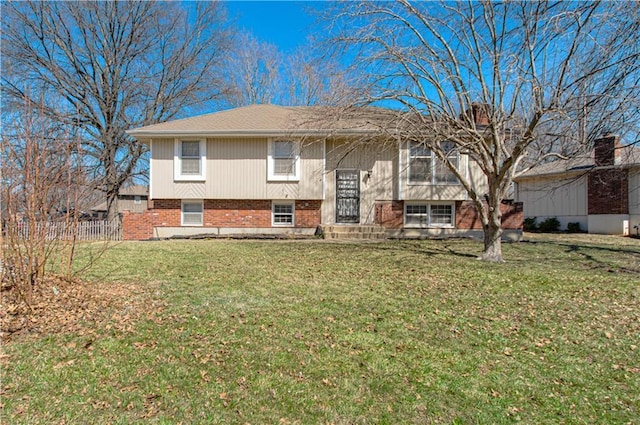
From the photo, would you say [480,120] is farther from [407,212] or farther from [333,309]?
[333,309]

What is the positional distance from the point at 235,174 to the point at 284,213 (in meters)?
2.34

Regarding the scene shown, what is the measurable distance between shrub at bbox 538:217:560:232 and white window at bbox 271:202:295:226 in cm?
1473

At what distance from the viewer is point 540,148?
31.8 feet

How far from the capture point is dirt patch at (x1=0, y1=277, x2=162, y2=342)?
4076mm

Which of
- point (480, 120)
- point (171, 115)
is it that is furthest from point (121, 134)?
point (480, 120)

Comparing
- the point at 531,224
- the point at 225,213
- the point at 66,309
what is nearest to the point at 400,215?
the point at 225,213

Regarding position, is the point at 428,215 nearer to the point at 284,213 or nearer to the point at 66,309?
the point at 284,213

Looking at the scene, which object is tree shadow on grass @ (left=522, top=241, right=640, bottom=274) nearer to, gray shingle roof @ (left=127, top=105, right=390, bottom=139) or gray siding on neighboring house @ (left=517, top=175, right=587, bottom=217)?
gray shingle roof @ (left=127, top=105, right=390, bottom=139)

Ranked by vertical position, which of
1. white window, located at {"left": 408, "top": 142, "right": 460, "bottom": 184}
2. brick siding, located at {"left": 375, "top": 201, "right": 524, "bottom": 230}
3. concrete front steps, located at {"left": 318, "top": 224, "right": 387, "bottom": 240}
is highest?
white window, located at {"left": 408, "top": 142, "right": 460, "bottom": 184}

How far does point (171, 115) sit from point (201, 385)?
2165 centimetres

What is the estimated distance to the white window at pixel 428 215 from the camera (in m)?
14.7

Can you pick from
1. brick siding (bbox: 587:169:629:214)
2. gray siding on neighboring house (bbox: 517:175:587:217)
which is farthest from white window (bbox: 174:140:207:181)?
brick siding (bbox: 587:169:629:214)

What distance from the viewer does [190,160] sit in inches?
570

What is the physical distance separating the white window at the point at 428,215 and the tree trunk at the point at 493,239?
18.8 ft
